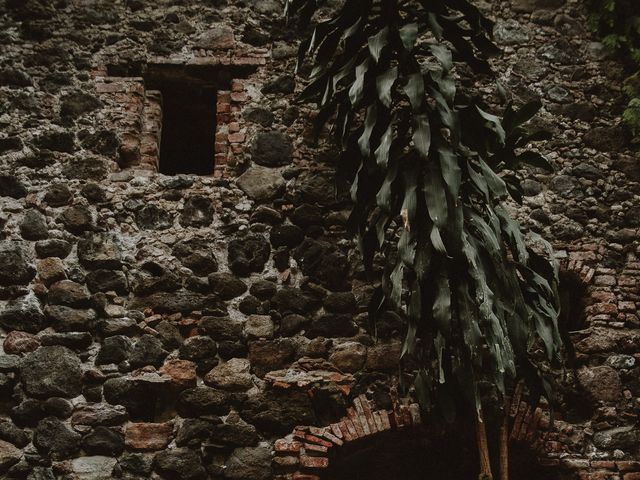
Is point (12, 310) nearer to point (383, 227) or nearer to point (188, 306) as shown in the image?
point (188, 306)

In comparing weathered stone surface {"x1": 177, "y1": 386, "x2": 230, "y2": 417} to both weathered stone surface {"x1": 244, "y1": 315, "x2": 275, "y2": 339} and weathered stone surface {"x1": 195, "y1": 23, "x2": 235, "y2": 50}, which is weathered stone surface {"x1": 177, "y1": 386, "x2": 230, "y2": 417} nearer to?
weathered stone surface {"x1": 244, "y1": 315, "x2": 275, "y2": 339}

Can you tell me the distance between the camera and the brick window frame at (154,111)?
3988 mm

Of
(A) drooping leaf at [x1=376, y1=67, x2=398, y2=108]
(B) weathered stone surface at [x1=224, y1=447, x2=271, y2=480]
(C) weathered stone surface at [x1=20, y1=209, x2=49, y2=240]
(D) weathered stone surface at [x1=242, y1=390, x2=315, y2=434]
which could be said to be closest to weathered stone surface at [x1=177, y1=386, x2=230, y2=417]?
(D) weathered stone surface at [x1=242, y1=390, x2=315, y2=434]

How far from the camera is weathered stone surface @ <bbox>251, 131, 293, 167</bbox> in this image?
3.92 metres

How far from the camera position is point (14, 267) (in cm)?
361

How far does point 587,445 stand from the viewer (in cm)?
345

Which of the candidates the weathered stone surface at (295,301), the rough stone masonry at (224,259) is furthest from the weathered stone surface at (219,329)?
the weathered stone surface at (295,301)

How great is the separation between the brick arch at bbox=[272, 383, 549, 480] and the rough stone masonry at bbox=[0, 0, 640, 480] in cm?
1

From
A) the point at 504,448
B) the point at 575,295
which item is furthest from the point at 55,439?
the point at 575,295

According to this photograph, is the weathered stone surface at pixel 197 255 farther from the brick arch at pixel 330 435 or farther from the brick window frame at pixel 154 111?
the brick arch at pixel 330 435

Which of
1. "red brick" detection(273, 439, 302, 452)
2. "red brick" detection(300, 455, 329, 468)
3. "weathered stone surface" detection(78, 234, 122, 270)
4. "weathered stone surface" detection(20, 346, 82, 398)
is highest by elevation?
"weathered stone surface" detection(78, 234, 122, 270)

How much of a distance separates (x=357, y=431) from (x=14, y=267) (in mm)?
1970

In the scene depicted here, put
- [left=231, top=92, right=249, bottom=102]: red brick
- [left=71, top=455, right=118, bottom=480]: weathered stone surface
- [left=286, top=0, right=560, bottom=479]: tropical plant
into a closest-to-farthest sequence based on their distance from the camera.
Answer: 1. [left=286, top=0, right=560, bottom=479]: tropical plant
2. [left=71, top=455, right=118, bottom=480]: weathered stone surface
3. [left=231, top=92, right=249, bottom=102]: red brick

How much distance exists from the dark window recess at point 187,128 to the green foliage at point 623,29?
8.12 feet
